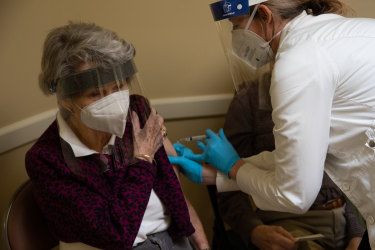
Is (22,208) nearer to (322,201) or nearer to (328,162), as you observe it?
(328,162)

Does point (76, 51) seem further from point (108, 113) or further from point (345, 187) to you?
point (345, 187)

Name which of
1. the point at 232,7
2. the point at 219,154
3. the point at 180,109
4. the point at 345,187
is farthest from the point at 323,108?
the point at 180,109

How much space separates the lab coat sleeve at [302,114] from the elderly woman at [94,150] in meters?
0.46

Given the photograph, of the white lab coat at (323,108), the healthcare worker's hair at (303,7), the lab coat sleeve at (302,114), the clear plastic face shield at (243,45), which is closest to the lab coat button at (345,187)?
the white lab coat at (323,108)

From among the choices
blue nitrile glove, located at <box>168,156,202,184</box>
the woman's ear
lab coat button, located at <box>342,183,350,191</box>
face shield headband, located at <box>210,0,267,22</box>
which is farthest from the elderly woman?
lab coat button, located at <box>342,183,350,191</box>

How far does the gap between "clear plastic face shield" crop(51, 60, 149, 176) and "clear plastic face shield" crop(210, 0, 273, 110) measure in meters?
0.32

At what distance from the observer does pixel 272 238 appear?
153 cm

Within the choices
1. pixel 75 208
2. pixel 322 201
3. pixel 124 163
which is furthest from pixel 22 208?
pixel 322 201

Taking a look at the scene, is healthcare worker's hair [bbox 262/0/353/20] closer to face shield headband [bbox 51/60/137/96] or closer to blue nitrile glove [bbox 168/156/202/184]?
face shield headband [bbox 51/60/137/96]

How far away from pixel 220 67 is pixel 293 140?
976 mm

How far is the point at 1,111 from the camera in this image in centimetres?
155

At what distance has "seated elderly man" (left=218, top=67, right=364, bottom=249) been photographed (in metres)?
1.59

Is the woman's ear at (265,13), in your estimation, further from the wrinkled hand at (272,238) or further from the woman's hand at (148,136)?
the wrinkled hand at (272,238)

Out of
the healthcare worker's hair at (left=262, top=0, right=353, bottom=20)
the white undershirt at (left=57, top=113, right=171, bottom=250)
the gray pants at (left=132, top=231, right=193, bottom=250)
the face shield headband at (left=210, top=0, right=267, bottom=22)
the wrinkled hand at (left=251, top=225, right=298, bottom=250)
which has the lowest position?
the wrinkled hand at (left=251, top=225, right=298, bottom=250)
